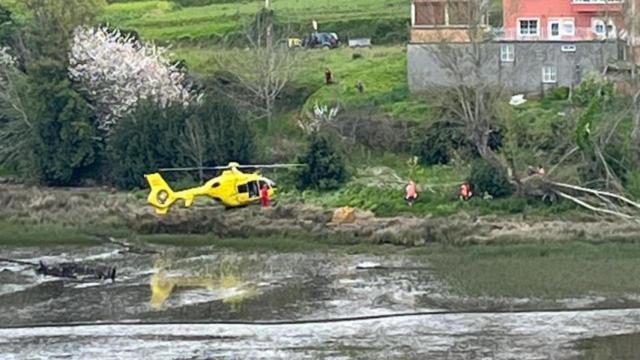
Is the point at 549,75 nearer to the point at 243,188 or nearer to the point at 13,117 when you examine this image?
the point at 243,188

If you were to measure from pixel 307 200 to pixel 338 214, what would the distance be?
133 inches

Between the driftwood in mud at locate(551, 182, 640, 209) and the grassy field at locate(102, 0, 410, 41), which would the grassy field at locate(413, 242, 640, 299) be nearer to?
the driftwood in mud at locate(551, 182, 640, 209)

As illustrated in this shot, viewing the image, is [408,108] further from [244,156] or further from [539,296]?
[539,296]

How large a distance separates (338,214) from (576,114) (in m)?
11.3

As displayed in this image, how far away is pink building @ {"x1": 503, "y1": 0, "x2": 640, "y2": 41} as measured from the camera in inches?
2670

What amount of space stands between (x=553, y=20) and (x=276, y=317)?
107 ft

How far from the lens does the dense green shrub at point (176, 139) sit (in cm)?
6178

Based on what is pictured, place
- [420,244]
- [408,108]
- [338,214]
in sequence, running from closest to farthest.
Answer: [420,244] → [338,214] → [408,108]

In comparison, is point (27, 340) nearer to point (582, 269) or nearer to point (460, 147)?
point (582, 269)

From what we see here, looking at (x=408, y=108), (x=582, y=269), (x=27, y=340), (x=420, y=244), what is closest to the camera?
(x=27, y=340)

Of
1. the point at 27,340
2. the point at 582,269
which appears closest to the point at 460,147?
the point at 582,269

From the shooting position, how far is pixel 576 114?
59719 mm

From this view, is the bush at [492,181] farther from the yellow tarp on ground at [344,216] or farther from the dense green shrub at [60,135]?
the dense green shrub at [60,135]

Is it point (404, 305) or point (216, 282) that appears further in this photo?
point (216, 282)
